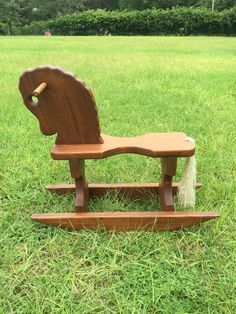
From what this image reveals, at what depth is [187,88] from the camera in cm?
513

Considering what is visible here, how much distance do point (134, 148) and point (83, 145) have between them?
9.5 inches

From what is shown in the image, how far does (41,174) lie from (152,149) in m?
0.95

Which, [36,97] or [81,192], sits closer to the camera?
[36,97]

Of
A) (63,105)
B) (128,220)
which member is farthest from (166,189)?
(63,105)

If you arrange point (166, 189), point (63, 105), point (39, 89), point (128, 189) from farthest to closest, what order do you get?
point (128, 189), point (166, 189), point (63, 105), point (39, 89)

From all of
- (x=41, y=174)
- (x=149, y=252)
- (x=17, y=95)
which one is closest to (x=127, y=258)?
(x=149, y=252)

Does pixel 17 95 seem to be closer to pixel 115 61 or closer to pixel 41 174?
pixel 41 174

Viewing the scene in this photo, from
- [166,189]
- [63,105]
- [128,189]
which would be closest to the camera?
[63,105]

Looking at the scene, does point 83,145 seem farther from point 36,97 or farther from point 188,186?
point 188,186

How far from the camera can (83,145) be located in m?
1.99

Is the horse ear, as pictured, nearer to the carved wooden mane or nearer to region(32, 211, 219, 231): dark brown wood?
the carved wooden mane

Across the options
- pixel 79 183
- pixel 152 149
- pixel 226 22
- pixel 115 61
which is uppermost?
pixel 152 149

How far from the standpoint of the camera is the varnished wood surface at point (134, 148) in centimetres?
189

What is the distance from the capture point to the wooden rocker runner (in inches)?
73.4
